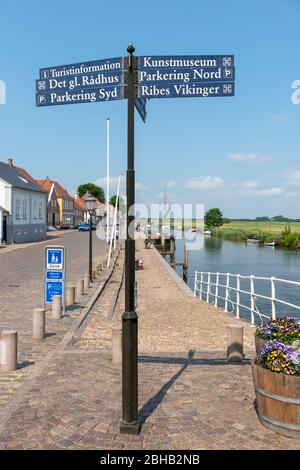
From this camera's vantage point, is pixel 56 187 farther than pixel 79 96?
Yes

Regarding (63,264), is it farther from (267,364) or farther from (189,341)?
(267,364)

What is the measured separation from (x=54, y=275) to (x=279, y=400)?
8377 mm

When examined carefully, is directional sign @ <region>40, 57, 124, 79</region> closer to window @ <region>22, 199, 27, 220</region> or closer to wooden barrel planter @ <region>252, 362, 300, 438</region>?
wooden barrel planter @ <region>252, 362, 300, 438</region>

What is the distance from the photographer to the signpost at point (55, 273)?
1159 centimetres

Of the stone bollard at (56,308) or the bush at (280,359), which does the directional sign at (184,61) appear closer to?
the bush at (280,359)

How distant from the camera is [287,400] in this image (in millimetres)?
4180

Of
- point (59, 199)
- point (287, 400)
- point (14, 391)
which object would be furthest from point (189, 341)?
point (59, 199)

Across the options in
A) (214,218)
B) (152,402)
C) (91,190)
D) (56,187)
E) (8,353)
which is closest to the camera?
(152,402)

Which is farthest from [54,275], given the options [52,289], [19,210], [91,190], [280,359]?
[91,190]

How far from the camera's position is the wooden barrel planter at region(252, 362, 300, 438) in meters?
4.16

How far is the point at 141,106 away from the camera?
16.0ft

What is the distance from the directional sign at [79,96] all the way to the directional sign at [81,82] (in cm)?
4

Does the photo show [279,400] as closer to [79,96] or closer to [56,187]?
[79,96]

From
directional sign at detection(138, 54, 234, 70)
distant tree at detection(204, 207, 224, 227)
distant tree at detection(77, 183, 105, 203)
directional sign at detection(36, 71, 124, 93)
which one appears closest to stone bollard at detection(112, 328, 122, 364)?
directional sign at detection(36, 71, 124, 93)
